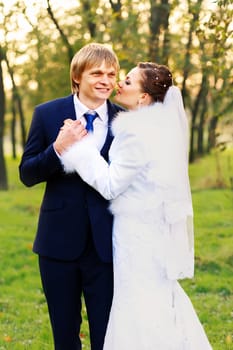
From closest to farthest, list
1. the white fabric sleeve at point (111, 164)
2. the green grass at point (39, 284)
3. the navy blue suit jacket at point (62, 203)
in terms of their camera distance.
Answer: the white fabric sleeve at point (111, 164)
the navy blue suit jacket at point (62, 203)
the green grass at point (39, 284)

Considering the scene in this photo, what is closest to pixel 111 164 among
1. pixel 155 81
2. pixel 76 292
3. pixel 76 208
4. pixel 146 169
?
pixel 146 169

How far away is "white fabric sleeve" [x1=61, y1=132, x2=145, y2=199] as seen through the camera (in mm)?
3377

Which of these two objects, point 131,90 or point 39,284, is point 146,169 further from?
point 39,284

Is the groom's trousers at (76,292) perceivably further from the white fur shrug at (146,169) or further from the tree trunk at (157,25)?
the tree trunk at (157,25)

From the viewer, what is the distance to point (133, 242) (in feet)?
11.7

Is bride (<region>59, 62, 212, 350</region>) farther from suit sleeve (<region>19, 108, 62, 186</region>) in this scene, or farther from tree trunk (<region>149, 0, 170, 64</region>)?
tree trunk (<region>149, 0, 170, 64</region>)

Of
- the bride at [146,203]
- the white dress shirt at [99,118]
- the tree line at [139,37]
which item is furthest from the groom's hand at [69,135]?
the tree line at [139,37]

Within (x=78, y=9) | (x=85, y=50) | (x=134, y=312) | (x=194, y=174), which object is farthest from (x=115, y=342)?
(x=194, y=174)

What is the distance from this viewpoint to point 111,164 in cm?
341

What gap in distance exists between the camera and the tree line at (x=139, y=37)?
6.52 metres

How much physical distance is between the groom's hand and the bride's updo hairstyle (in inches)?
16.1

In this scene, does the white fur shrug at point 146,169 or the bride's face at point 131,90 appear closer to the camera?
the white fur shrug at point 146,169

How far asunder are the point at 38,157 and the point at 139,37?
28.1ft

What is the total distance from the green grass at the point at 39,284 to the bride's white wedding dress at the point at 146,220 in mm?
1792
